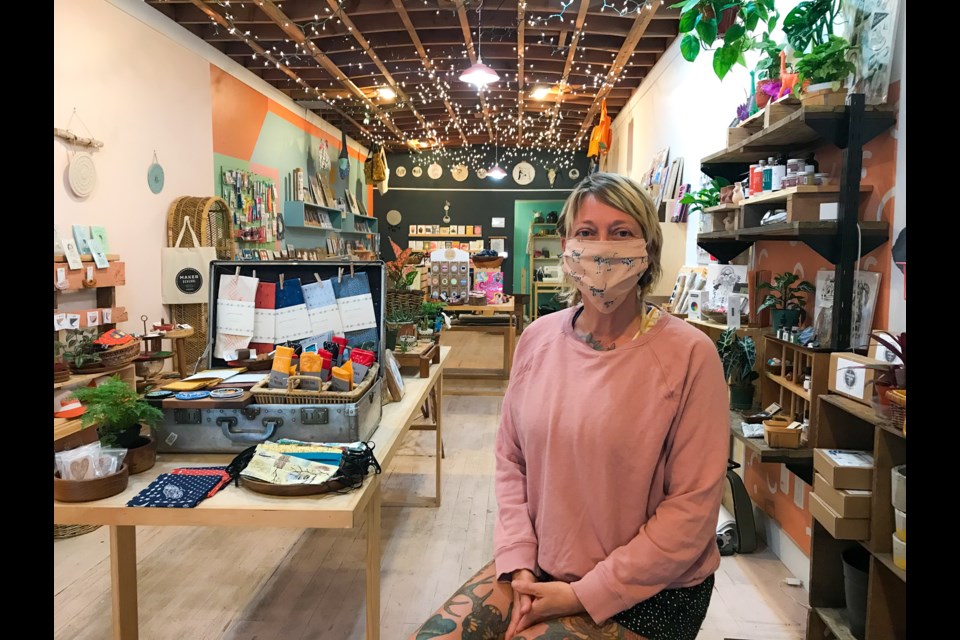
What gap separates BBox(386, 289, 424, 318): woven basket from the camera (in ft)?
11.4

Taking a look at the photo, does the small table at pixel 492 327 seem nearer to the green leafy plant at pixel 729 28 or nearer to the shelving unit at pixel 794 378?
the shelving unit at pixel 794 378

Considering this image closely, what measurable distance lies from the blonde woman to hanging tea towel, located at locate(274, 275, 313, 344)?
1.10 m

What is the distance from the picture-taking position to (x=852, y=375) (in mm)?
2070

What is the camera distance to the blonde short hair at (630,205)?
1.52m

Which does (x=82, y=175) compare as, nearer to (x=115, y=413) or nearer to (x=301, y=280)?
(x=301, y=280)

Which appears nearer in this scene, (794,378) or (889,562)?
(889,562)

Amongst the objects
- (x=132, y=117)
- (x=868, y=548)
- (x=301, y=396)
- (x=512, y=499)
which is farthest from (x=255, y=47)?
(x=868, y=548)

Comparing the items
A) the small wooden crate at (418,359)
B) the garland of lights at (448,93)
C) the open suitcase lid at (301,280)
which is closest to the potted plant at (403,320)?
the small wooden crate at (418,359)

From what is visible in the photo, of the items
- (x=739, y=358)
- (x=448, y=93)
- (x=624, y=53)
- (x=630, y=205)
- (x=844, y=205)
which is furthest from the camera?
(x=448, y=93)

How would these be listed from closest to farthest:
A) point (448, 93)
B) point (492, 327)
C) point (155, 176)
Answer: point (155, 176)
point (492, 327)
point (448, 93)

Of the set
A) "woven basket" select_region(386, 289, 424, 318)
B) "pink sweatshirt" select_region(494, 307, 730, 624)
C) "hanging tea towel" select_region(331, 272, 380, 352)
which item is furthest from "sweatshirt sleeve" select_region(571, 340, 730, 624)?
"woven basket" select_region(386, 289, 424, 318)

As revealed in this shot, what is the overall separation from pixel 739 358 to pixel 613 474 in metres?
1.88
